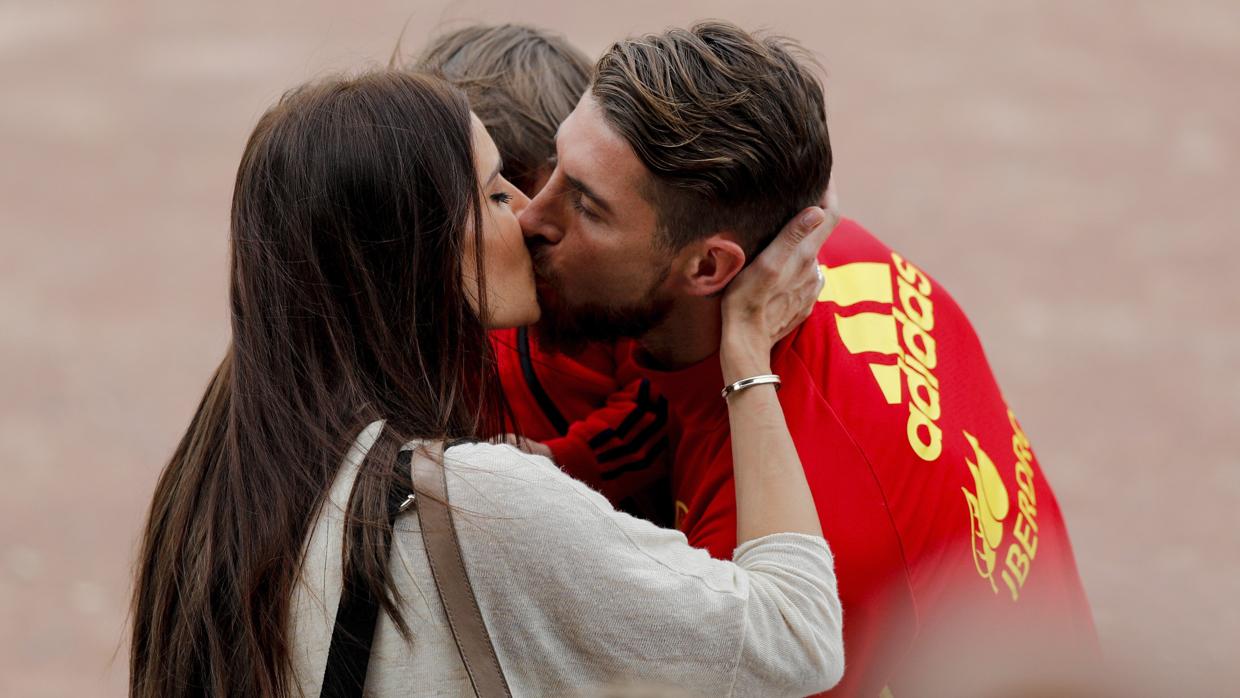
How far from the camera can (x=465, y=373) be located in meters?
2.63

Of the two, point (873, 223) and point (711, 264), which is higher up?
point (711, 264)

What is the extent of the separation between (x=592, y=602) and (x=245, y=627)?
571 millimetres

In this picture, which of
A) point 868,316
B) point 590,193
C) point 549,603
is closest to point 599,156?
point 590,193

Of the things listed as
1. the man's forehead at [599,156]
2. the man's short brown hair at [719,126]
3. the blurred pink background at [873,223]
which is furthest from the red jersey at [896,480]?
the blurred pink background at [873,223]

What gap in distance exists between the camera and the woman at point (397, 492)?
2.25 m

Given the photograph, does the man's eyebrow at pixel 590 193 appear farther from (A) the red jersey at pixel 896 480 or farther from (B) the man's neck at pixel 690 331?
(A) the red jersey at pixel 896 480

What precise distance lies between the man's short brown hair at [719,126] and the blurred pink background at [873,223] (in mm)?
3159

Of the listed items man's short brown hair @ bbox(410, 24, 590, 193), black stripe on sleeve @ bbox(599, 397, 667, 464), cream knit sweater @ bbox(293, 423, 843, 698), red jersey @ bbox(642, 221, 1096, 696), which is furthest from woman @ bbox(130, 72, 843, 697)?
man's short brown hair @ bbox(410, 24, 590, 193)

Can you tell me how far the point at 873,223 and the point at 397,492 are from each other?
18.3 ft

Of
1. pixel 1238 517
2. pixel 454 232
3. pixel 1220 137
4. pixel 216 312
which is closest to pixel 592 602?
pixel 454 232

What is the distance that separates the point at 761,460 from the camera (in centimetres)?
265

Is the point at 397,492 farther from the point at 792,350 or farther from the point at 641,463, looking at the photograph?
the point at 641,463

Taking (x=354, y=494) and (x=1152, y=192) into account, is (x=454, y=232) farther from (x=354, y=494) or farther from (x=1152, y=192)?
(x=1152, y=192)

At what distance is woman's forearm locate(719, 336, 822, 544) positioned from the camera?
2.56m
